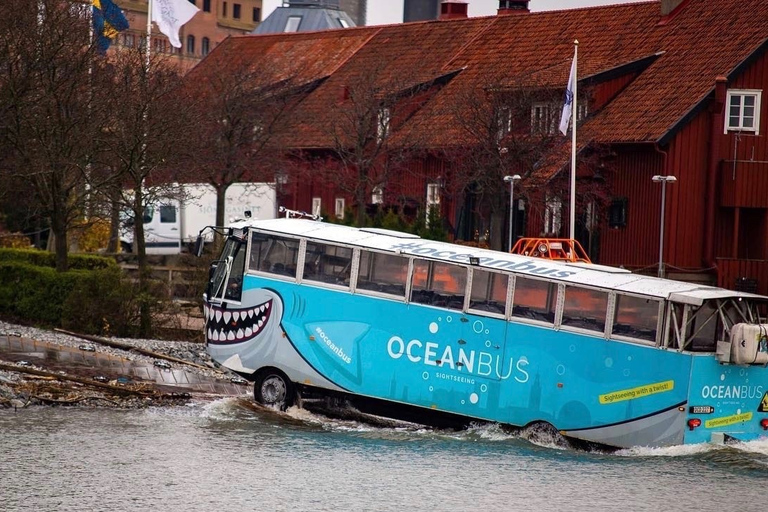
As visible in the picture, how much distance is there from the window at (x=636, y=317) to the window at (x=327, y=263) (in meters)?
5.19

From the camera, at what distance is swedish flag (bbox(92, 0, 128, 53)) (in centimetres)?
4412

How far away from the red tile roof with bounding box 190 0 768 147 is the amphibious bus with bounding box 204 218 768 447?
22805 millimetres

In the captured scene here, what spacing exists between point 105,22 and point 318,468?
25675mm

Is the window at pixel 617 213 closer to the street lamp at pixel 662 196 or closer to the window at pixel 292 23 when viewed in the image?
the street lamp at pixel 662 196

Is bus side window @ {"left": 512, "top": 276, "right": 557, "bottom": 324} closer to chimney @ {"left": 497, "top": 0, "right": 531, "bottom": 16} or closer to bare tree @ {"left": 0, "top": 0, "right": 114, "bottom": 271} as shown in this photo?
bare tree @ {"left": 0, "top": 0, "right": 114, "bottom": 271}

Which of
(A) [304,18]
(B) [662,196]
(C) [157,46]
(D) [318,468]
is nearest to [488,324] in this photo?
(D) [318,468]

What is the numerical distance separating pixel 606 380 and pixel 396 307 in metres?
4.14

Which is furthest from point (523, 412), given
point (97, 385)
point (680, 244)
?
point (680, 244)

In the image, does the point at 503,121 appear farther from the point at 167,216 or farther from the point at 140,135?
the point at 167,216

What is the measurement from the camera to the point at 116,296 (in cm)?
3828

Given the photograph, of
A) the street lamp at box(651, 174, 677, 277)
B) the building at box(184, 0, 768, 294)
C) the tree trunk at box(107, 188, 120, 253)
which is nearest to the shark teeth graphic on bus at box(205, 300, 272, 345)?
the tree trunk at box(107, 188, 120, 253)

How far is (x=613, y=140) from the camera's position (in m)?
50.7

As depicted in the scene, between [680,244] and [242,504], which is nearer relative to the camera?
[242,504]

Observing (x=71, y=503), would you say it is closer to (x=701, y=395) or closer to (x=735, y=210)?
(x=701, y=395)
